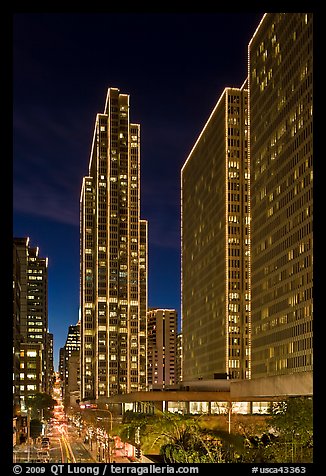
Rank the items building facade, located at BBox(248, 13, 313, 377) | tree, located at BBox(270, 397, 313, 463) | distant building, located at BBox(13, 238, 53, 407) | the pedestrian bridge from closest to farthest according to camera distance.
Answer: the pedestrian bridge → tree, located at BBox(270, 397, 313, 463) → building facade, located at BBox(248, 13, 313, 377) → distant building, located at BBox(13, 238, 53, 407)

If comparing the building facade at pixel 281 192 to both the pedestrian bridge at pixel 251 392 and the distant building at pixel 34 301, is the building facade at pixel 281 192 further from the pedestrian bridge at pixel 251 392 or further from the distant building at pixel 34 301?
the distant building at pixel 34 301

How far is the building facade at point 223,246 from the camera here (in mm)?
70188

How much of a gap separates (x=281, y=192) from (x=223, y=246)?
66.3 feet

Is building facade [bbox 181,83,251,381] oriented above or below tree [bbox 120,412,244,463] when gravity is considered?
above

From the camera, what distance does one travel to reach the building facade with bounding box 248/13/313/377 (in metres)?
47.6

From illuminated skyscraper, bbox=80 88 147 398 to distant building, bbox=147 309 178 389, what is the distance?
68.6 metres

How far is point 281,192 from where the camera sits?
52781mm

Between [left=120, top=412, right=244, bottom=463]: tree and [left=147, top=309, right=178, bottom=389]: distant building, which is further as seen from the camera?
[left=147, top=309, right=178, bottom=389]: distant building

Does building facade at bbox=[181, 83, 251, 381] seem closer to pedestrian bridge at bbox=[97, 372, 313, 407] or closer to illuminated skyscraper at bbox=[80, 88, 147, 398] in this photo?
illuminated skyscraper at bbox=[80, 88, 147, 398]

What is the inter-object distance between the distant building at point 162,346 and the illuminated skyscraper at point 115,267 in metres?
68.6

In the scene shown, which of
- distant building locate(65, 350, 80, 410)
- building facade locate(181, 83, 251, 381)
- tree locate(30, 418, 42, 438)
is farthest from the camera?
distant building locate(65, 350, 80, 410)

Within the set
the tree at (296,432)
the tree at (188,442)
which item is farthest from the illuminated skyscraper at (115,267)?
the tree at (296,432)

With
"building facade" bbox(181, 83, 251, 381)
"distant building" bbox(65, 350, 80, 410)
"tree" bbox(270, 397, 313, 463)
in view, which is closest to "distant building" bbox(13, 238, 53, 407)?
"distant building" bbox(65, 350, 80, 410)
